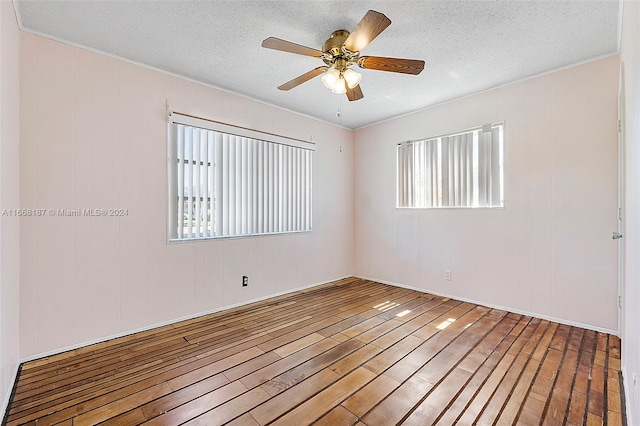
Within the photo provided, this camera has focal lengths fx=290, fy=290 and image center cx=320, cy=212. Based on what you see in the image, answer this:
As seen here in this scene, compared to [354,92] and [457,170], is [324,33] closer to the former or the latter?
[354,92]

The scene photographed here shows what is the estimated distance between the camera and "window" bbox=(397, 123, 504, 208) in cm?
338

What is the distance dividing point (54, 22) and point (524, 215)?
4537 mm

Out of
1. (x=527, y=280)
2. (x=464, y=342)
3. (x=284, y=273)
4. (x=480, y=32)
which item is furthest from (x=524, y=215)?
(x=284, y=273)

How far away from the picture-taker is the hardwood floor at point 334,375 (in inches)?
64.7

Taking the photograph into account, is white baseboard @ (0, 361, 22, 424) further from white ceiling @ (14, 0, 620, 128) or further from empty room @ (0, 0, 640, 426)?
white ceiling @ (14, 0, 620, 128)

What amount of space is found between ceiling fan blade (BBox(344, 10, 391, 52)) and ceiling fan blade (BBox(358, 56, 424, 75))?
13cm

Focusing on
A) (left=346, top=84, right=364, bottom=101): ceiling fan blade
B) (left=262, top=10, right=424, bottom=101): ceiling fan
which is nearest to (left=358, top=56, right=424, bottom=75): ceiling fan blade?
(left=262, top=10, right=424, bottom=101): ceiling fan

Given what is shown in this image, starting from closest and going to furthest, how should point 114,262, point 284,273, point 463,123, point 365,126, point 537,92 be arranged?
point 114,262, point 537,92, point 463,123, point 284,273, point 365,126

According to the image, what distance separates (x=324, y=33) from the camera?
2.29 meters

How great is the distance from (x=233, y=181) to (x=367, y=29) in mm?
2228

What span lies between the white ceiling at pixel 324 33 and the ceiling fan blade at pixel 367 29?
0.26m

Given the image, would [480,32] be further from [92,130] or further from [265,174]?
Answer: [92,130]

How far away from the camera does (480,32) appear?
2283 millimetres

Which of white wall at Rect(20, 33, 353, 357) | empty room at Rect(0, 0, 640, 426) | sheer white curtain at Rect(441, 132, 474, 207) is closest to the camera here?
empty room at Rect(0, 0, 640, 426)
